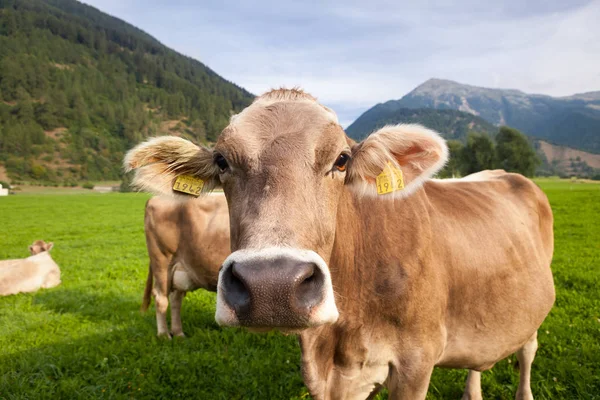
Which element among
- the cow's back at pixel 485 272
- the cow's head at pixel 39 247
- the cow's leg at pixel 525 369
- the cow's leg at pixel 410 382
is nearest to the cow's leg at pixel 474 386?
the cow's leg at pixel 525 369

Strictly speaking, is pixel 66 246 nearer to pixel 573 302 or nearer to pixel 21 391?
pixel 21 391

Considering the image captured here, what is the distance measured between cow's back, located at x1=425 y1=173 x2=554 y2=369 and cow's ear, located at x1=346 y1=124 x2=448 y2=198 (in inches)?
20.9

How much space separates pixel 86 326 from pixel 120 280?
3.56 m

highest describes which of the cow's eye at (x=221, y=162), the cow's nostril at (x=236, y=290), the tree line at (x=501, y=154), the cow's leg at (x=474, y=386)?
the cow's eye at (x=221, y=162)

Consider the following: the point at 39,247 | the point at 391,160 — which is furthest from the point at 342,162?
the point at 39,247

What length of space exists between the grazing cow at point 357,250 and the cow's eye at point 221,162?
0.04 ft

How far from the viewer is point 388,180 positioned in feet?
8.76

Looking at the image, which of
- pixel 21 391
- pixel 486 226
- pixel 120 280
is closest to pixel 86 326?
pixel 21 391

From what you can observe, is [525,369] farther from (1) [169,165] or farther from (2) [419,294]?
(1) [169,165]

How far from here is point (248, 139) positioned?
218 cm

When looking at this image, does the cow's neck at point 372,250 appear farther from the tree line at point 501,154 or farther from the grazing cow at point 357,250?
the tree line at point 501,154

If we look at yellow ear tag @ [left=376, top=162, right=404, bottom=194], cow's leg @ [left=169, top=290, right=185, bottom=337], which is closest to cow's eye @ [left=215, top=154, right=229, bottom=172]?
yellow ear tag @ [left=376, top=162, right=404, bottom=194]

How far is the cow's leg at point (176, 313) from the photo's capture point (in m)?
6.41

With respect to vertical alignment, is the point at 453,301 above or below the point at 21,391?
above
